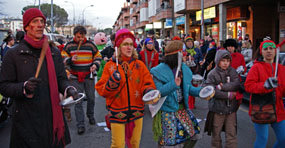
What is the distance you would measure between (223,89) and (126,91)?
1.55 meters

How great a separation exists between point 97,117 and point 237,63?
3588 millimetres

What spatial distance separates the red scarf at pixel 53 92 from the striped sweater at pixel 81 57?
2994 mm

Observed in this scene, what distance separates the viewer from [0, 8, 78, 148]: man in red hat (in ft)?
8.51

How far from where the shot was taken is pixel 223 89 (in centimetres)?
400

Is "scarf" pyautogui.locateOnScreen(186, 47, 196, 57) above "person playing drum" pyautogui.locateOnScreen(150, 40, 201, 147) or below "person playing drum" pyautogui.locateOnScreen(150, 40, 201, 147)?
above

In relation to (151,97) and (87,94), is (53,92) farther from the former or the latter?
(87,94)

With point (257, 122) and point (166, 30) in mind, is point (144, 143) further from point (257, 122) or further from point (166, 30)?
point (166, 30)

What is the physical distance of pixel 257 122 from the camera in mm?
3664

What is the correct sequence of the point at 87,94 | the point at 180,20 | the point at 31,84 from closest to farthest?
1. the point at 31,84
2. the point at 87,94
3. the point at 180,20

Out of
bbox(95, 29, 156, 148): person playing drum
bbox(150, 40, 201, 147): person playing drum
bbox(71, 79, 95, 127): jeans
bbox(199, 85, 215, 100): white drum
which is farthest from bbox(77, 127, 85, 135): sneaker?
bbox(199, 85, 215, 100): white drum

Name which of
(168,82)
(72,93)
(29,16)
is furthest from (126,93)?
(29,16)

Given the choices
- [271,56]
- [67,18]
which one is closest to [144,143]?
[271,56]

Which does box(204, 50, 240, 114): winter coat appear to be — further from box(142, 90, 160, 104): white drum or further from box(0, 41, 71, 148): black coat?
box(0, 41, 71, 148): black coat

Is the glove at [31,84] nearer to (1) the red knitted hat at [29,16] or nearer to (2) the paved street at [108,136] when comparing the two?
(1) the red knitted hat at [29,16]
